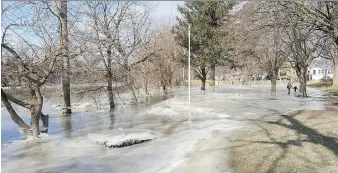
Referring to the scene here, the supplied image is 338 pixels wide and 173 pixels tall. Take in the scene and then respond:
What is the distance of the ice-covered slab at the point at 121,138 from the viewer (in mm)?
12992

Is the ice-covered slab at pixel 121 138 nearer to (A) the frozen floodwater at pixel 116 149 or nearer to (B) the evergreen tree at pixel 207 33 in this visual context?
(A) the frozen floodwater at pixel 116 149

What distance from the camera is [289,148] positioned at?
10.6m

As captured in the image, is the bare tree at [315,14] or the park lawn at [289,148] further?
the bare tree at [315,14]

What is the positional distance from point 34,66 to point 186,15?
113 ft

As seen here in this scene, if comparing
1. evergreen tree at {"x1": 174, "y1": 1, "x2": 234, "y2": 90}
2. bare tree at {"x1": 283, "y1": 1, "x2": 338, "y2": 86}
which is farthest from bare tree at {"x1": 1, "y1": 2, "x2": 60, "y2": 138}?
evergreen tree at {"x1": 174, "y1": 1, "x2": 234, "y2": 90}

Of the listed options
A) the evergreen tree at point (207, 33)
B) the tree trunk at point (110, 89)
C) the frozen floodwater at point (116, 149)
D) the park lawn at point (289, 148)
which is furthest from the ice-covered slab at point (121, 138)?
the evergreen tree at point (207, 33)

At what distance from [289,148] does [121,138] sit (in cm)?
552

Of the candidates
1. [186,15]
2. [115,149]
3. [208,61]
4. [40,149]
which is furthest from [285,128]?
[186,15]

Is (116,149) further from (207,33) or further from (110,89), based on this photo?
(207,33)

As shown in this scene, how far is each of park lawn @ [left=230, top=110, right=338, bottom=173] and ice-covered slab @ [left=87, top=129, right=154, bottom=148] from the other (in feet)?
10.7

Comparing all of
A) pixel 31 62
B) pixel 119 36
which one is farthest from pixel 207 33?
pixel 31 62

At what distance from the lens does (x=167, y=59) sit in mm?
51656

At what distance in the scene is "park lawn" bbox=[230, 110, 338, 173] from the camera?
891cm

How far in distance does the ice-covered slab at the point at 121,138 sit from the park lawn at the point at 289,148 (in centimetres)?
326
